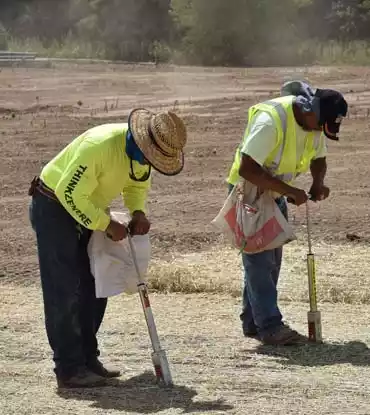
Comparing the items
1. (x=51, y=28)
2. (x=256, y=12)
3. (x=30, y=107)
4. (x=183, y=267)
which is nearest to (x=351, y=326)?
(x=183, y=267)

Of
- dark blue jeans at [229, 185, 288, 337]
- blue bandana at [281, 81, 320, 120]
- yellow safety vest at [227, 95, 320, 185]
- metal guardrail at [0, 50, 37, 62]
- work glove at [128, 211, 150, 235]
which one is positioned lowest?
metal guardrail at [0, 50, 37, 62]

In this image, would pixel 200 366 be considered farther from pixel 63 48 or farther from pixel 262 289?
pixel 63 48

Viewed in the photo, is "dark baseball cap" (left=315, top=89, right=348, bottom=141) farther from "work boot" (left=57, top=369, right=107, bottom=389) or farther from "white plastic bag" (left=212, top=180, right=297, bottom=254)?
"work boot" (left=57, top=369, right=107, bottom=389)

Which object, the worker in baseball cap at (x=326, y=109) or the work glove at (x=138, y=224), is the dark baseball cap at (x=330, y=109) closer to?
the worker in baseball cap at (x=326, y=109)

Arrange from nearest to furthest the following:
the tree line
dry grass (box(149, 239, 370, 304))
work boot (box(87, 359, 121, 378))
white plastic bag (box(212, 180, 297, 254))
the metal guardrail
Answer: work boot (box(87, 359, 121, 378)), white plastic bag (box(212, 180, 297, 254)), dry grass (box(149, 239, 370, 304)), the metal guardrail, the tree line

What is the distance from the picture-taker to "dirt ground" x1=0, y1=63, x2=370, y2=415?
19.1ft

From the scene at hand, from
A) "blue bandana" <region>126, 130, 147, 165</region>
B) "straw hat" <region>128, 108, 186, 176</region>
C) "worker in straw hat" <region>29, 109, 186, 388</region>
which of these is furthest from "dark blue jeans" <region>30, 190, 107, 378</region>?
"straw hat" <region>128, 108, 186, 176</region>

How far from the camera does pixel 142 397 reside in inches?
229

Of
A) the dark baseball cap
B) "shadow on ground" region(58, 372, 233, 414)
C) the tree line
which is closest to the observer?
"shadow on ground" region(58, 372, 233, 414)

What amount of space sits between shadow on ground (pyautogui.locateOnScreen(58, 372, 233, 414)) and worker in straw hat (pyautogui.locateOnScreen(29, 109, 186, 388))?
9 cm

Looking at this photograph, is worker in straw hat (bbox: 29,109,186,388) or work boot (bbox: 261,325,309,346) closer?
worker in straw hat (bbox: 29,109,186,388)

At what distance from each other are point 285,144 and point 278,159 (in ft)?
0.35

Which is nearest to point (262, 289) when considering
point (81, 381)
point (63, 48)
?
point (81, 381)

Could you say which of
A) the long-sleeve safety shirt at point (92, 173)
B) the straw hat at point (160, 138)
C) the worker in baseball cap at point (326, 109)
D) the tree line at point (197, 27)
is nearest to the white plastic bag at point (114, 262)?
the long-sleeve safety shirt at point (92, 173)
